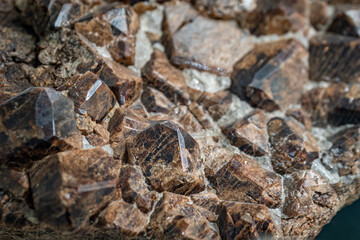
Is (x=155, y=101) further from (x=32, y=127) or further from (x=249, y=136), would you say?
(x=32, y=127)

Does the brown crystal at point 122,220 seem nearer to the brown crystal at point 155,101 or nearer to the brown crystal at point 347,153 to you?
the brown crystal at point 155,101

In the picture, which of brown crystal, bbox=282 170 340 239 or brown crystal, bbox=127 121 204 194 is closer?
brown crystal, bbox=127 121 204 194

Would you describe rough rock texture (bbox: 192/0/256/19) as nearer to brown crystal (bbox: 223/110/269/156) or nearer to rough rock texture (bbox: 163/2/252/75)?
rough rock texture (bbox: 163/2/252/75)

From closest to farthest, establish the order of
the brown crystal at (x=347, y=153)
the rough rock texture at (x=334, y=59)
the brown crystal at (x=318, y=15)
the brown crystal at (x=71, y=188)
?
the brown crystal at (x=71, y=188), the brown crystal at (x=347, y=153), the rough rock texture at (x=334, y=59), the brown crystal at (x=318, y=15)

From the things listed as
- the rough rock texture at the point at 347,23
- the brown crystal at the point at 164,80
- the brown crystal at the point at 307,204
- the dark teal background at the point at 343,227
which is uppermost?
the rough rock texture at the point at 347,23

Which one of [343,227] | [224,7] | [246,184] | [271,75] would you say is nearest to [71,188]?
[246,184]

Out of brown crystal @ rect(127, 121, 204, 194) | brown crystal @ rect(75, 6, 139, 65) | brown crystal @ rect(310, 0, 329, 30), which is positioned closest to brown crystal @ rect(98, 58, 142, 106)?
brown crystal @ rect(75, 6, 139, 65)

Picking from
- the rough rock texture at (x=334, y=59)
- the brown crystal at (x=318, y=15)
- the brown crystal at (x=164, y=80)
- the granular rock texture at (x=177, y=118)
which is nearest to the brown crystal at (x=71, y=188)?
the granular rock texture at (x=177, y=118)
